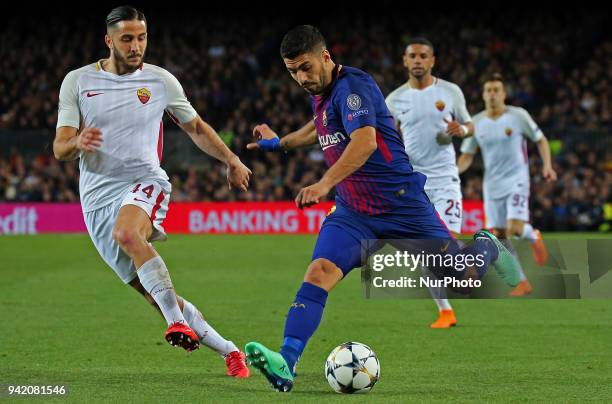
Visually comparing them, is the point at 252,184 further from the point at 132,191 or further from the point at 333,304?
the point at 132,191

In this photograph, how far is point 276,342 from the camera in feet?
27.5

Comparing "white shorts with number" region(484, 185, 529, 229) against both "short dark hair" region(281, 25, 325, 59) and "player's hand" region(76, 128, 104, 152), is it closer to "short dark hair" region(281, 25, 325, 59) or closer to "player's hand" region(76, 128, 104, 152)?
"short dark hair" region(281, 25, 325, 59)

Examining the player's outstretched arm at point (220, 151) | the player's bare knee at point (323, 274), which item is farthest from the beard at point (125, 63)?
the player's bare knee at point (323, 274)

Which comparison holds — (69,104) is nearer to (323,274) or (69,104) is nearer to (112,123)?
(112,123)

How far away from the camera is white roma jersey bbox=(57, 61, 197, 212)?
22.4 feet

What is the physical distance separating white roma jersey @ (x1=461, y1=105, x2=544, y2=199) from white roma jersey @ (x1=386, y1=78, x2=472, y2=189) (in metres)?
2.80

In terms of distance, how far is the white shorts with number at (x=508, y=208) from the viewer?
1290 centimetres

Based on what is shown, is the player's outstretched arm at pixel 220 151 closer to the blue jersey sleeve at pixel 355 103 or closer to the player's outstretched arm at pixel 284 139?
the player's outstretched arm at pixel 284 139

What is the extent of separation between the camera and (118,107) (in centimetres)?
687

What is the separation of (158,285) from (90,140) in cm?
97

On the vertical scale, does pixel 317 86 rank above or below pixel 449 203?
above

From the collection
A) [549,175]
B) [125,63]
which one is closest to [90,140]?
[125,63]

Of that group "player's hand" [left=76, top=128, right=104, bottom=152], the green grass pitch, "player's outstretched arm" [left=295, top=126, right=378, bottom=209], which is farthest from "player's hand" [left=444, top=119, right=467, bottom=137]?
"player's hand" [left=76, top=128, right=104, bottom=152]

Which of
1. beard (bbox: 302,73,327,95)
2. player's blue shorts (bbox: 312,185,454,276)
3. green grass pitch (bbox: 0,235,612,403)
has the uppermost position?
beard (bbox: 302,73,327,95)
